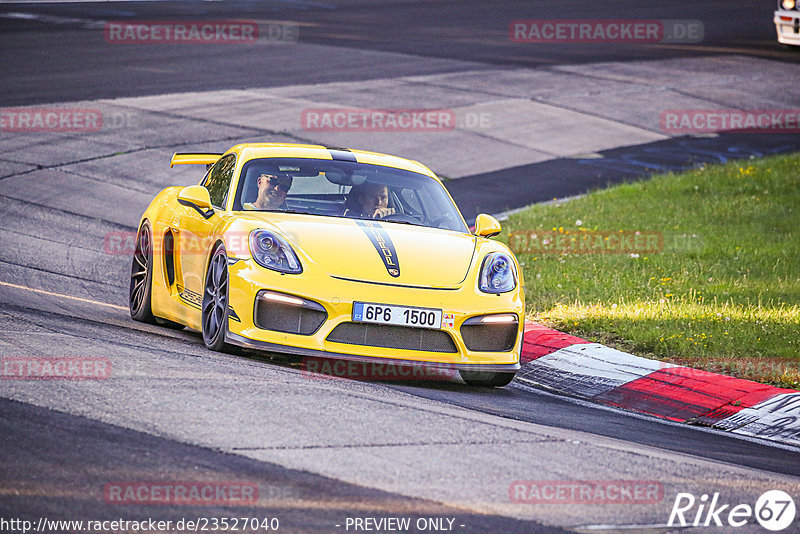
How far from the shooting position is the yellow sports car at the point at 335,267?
24.0ft

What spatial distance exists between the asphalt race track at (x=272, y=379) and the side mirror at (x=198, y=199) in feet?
2.98

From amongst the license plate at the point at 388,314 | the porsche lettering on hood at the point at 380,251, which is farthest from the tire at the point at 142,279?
the license plate at the point at 388,314

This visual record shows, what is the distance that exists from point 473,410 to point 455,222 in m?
2.15

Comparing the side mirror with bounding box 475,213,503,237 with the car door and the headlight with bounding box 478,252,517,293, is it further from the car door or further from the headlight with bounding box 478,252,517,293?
the car door

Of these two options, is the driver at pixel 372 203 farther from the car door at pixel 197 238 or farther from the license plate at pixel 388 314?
the license plate at pixel 388 314

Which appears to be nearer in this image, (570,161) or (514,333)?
(514,333)

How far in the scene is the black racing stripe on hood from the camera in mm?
7566

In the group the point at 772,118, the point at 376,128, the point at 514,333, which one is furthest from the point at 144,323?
the point at 772,118

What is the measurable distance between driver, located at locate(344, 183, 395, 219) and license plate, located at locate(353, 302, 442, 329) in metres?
1.29

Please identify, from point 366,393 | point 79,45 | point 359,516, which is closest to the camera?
point 359,516

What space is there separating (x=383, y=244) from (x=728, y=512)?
3.20m

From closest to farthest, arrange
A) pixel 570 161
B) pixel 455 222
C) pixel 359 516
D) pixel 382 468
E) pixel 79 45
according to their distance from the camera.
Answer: pixel 359 516 < pixel 382 468 < pixel 455 222 < pixel 570 161 < pixel 79 45

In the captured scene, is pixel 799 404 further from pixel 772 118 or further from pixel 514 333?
pixel 772 118

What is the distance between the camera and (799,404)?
771 cm
